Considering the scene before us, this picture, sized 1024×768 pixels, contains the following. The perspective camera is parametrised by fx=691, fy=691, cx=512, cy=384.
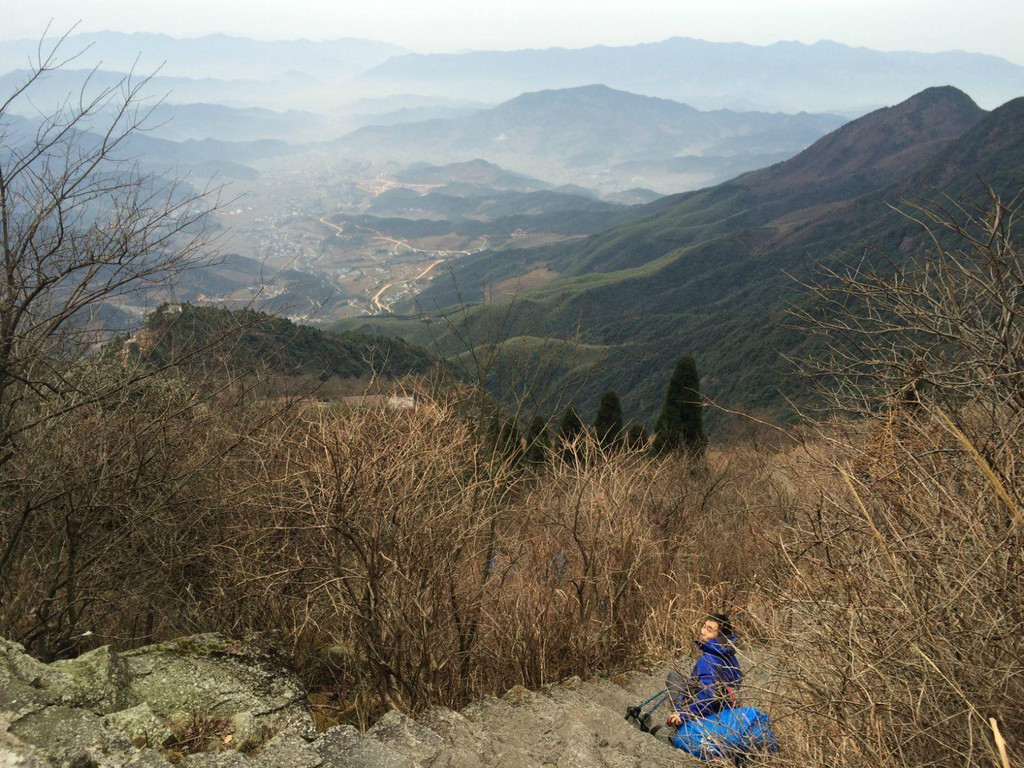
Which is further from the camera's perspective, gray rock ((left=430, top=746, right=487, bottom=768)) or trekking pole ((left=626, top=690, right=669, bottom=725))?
trekking pole ((left=626, top=690, right=669, bottom=725))

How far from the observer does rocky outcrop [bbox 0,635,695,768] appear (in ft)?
11.7

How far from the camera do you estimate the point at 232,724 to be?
4520 mm

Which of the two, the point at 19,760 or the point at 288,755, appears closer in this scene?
the point at 19,760

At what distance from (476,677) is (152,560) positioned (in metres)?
3.64

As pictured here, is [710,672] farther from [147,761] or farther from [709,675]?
[147,761]

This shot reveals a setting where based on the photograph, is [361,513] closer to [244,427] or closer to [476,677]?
[476,677]

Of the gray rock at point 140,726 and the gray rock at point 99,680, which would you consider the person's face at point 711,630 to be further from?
the gray rock at point 99,680

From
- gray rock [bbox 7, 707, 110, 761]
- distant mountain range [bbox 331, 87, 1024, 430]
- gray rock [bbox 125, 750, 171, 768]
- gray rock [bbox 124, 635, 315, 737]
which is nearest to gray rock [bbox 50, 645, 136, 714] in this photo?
gray rock [bbox 124, 635, 315, 737]

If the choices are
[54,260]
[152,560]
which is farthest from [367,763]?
[54,260]

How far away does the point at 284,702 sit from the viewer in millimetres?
4883

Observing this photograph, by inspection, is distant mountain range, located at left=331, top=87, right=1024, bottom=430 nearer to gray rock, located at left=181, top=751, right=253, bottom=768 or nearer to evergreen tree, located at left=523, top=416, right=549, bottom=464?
evergreen tree, located at left=523, top=416, right=549, bottom=464

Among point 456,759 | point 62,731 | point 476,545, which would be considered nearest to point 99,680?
point 62,731

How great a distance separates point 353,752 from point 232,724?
98 centimetres

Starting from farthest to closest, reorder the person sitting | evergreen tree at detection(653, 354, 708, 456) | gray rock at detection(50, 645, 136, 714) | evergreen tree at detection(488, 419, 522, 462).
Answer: evergreen tree at detection(653, 354, 708, 456) → evergreen tree at detection(488, 419, 522, 462) → the person sitting → gray rock at detection(50, 645, 136, 714)
